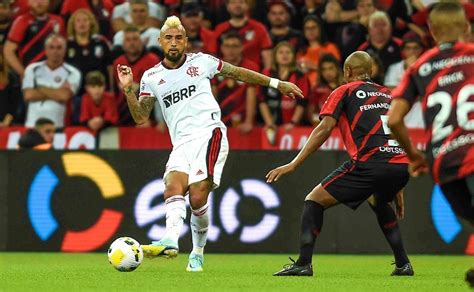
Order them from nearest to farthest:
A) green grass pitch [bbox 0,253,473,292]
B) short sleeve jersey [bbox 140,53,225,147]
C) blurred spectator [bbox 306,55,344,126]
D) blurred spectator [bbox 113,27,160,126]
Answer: green grass pitch [bbox 0,253,473,292]
short sleeve jersey [bbox 140,53,225,147]
blurred spectator [bbox 306,55,344,126]
blurred spectator [bbox 113,27,160,126]

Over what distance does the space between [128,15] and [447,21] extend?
35.5 ft

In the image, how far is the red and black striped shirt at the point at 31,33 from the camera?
17.7 m

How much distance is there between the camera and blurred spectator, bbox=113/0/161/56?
56.9ft

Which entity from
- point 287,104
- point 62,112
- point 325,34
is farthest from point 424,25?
point 62,112

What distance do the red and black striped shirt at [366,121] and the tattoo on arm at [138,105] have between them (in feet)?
Result: 5.85

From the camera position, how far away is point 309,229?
1052cm

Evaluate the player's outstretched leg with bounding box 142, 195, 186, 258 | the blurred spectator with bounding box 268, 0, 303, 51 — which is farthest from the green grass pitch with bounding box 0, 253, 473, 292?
the blurred spectator with bounding box 268, 0, 303, 51

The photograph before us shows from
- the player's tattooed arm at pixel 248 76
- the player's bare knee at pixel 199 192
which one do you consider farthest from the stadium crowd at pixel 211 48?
→ the player's bare knee at pixel 199 192

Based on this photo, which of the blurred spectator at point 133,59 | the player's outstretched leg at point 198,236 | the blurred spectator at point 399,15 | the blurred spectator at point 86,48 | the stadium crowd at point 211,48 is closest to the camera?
the player's outstretched leg at point 198,236

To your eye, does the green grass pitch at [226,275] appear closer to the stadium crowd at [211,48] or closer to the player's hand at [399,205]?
the player's hand at [399,205]

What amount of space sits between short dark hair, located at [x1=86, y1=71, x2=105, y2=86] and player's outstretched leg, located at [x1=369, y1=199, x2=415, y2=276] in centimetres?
649

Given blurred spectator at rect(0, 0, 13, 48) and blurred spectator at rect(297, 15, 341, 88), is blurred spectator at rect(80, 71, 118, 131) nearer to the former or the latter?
blurred spectator at rect(0, 0, 13, 48)

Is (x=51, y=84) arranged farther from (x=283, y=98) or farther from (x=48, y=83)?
(x=283, y=98)

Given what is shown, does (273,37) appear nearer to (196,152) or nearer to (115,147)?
(115,147)
